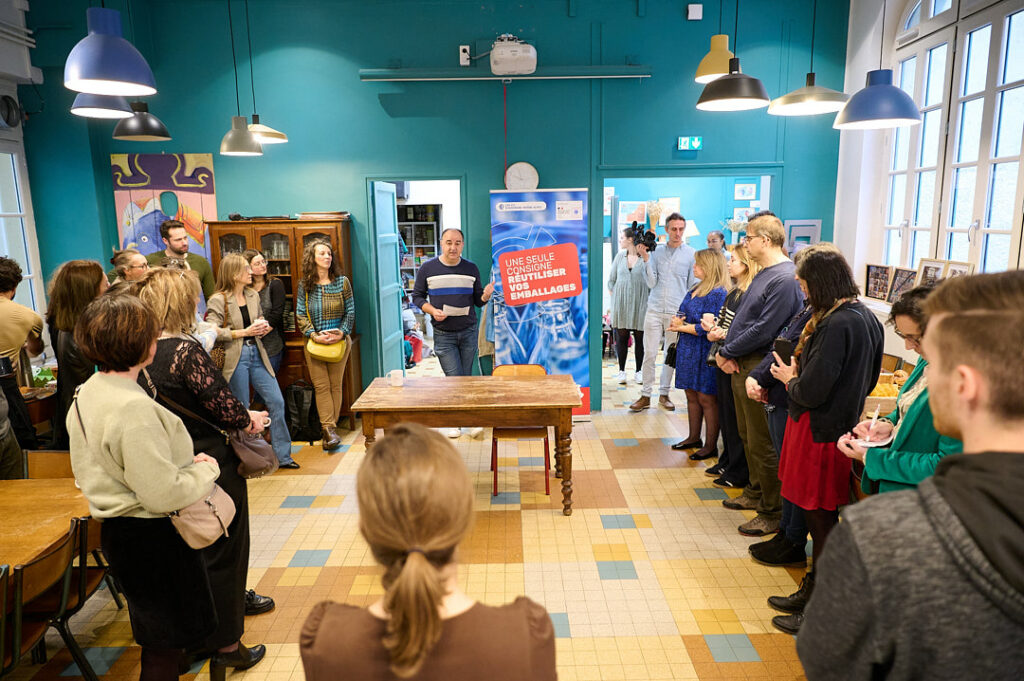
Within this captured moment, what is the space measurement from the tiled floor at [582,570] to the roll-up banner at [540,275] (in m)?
1.19

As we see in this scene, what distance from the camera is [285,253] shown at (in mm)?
6156

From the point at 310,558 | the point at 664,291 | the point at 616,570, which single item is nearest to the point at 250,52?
the point at 664,291

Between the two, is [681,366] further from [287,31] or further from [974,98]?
[287,31]

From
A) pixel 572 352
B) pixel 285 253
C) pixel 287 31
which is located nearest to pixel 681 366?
pixel 572 352

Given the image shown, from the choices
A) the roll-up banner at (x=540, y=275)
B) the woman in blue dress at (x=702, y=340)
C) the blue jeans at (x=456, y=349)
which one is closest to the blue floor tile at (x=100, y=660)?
the blue jeans at (x=456, y=349)

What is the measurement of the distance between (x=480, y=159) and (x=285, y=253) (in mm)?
2133

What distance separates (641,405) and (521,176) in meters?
2.68

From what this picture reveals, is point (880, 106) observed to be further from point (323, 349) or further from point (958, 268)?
point (323, 349)

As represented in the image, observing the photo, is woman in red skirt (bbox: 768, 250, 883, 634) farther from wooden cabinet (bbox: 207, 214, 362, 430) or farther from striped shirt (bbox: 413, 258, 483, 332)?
wooden cabinet (bbox: 207, 214, 362, 430)

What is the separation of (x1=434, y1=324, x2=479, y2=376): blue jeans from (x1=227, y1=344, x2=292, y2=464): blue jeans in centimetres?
142

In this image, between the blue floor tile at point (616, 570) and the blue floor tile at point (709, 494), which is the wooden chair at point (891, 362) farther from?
the blue floor tile at point (616, 570)

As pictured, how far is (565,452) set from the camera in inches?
166

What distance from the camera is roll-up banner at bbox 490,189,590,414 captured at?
609cm

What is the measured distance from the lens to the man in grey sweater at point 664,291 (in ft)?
21.6
